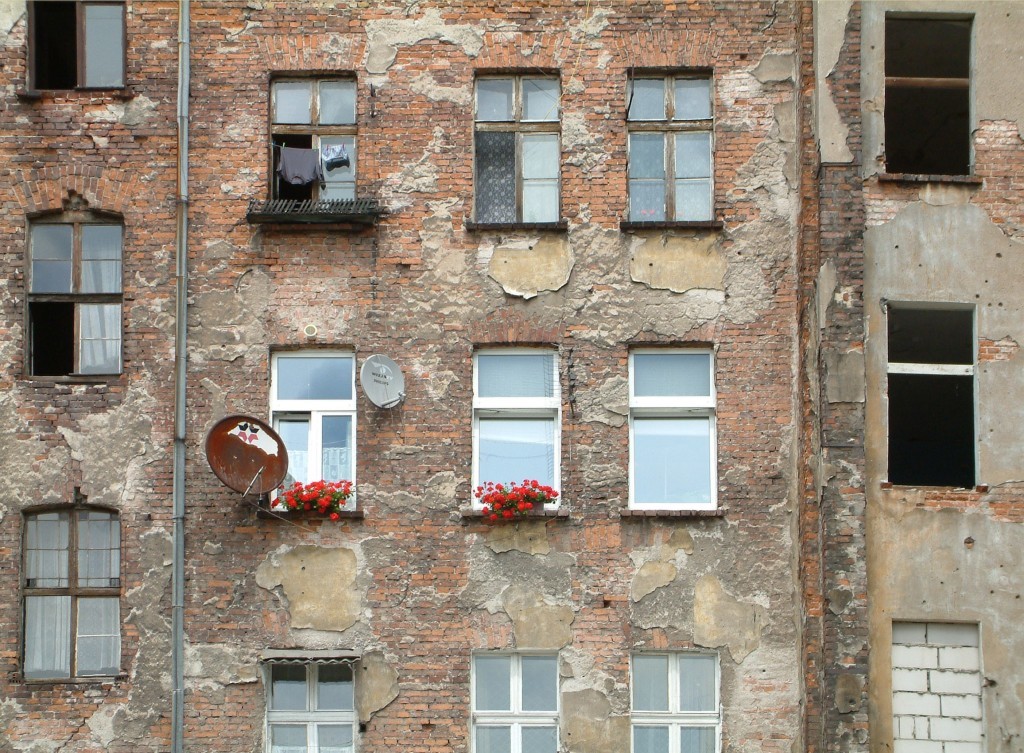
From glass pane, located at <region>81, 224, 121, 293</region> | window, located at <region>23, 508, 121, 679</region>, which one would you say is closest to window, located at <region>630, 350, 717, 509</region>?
window, located at <region>23, 508, 121, 679</region>

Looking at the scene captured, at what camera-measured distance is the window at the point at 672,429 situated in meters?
14.3

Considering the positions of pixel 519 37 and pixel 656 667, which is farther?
pixel 519 37

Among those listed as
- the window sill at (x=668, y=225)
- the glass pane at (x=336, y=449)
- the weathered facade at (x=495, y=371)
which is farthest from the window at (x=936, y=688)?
the glass pane at (x=336, y=449)

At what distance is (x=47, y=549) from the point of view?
14109 mm

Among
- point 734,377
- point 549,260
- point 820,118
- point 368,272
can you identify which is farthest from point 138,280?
point 820,118

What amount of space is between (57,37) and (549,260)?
589 cm

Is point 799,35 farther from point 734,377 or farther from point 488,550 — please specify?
point 488,550

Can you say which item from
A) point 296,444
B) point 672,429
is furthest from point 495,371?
point 296,444

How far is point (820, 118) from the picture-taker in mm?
14180

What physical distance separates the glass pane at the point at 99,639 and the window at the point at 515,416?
12.8ft

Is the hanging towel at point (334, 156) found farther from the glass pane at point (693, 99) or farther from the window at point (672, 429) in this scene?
the window at point (672, 429)

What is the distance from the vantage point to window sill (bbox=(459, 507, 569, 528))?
13.9 metres

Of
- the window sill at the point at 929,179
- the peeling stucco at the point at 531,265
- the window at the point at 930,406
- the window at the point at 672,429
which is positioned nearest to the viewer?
the window sill at the point at 929,179

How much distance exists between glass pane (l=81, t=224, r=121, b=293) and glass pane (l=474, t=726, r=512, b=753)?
19.3ft
